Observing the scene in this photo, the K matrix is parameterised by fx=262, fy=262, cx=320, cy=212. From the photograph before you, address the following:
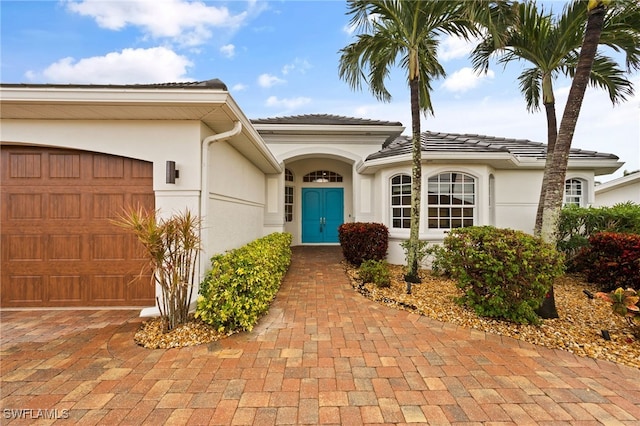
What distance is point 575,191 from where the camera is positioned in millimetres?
8414

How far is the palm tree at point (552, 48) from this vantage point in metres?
4.53

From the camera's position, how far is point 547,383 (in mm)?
2479

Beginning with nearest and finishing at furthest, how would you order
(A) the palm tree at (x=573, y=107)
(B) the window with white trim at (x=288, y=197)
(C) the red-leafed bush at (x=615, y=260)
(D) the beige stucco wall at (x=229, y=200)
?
(A) the palm tree at (x=573, y=107) → (D) the beige stucco wall at (x=229, y=200) → (C) the red-leafed bush at (x=615, y=260) → (B) the window with white trim at (x=288, y=197)

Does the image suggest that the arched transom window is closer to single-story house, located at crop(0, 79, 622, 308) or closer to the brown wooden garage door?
single-story house, located at crop(0, 79, 622, 308)

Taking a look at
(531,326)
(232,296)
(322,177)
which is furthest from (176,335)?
(322,177)

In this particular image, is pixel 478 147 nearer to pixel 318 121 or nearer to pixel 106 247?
pixel 318 121

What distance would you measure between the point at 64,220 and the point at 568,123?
25.4 ft

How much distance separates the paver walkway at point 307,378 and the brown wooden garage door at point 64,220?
0.55 meters

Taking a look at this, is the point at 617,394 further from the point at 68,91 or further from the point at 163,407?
the point at 68,91

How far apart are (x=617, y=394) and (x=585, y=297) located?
3.37 metres

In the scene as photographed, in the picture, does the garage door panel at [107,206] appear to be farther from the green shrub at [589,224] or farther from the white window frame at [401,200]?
the green shrub at [589,224]

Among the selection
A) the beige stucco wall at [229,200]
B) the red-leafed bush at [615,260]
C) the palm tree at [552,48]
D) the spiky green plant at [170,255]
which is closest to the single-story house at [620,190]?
the palm tree at [552,48]

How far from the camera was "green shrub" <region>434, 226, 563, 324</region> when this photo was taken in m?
3.55

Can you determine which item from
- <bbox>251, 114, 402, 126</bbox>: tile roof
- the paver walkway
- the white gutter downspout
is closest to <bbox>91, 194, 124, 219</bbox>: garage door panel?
the white gutter downspout
